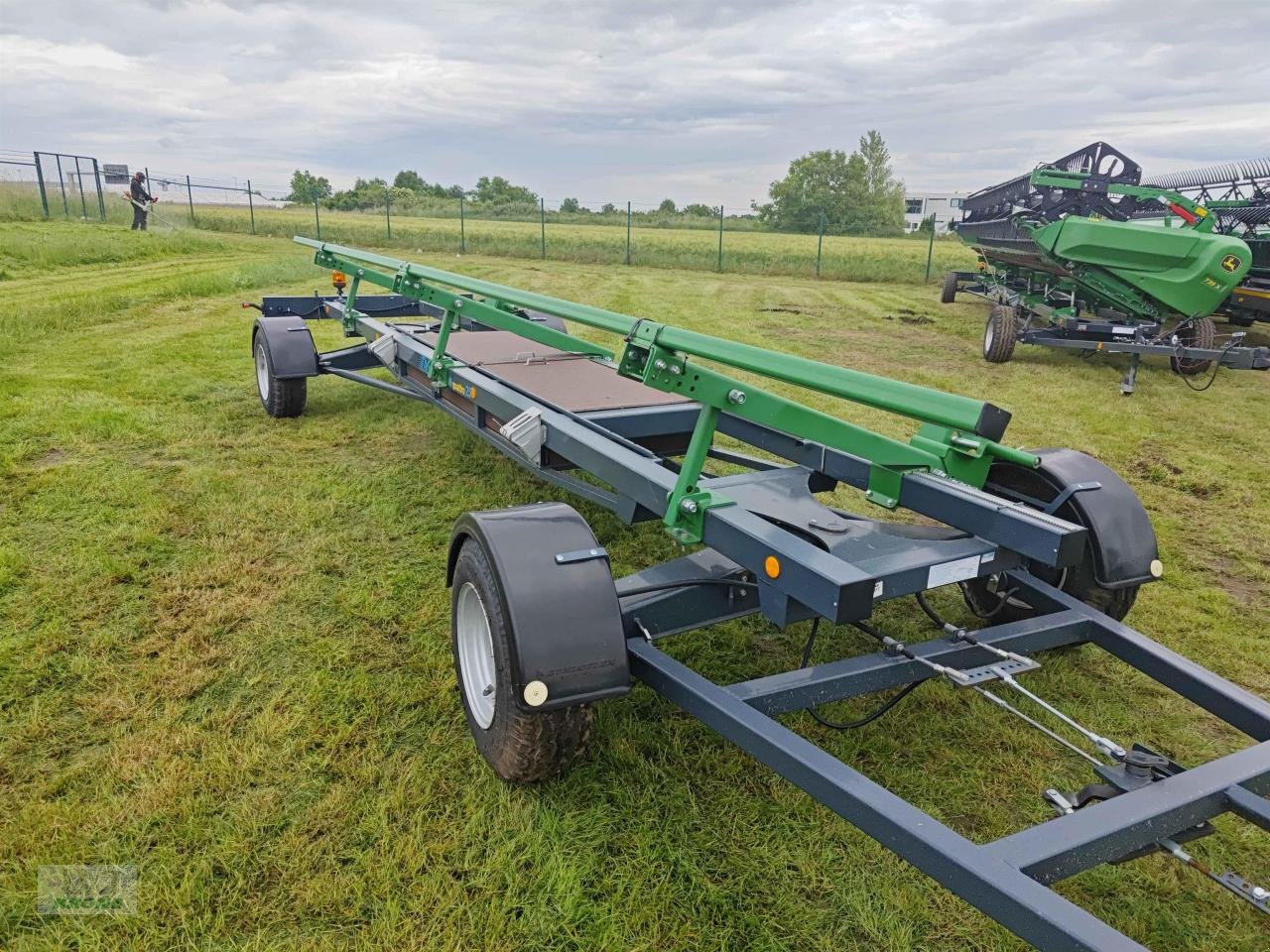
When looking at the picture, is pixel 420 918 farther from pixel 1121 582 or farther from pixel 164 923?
pixel 1121 582

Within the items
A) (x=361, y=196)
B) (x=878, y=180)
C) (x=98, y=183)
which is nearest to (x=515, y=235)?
(x=98, y=183)

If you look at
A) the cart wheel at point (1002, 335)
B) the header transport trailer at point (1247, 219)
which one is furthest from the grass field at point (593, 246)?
the cart wheel at point (1002, 335)

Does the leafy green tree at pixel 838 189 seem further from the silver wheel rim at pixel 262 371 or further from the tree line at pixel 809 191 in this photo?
the silver wheel rim at pixel 262 371

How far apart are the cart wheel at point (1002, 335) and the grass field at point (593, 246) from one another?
40.8 ft

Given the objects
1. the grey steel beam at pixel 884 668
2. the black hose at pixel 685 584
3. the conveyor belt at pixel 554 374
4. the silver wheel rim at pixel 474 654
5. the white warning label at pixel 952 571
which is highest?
the conveyor belt at pixel 554 374

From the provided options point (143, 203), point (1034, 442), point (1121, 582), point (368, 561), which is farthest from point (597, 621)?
point (143, 203)

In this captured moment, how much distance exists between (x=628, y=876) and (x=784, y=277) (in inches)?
839

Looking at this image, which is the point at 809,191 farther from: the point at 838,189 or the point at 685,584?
the point at 685,584

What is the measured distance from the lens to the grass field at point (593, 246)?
76.2 feet

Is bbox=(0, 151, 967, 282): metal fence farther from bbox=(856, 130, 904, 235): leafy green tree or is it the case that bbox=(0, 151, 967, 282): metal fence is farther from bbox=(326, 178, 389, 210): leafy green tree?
bbox=(856, 130, 904, 235): leafy green tree

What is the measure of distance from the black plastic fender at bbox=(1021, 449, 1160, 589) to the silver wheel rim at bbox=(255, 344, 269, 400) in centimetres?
579

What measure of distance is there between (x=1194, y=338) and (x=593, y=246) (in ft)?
59.7

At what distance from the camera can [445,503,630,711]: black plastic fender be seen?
2273 mm

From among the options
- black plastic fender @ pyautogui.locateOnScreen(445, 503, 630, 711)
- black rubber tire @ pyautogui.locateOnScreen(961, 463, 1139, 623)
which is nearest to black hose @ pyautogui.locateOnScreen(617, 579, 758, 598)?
black plastic fender @ pyautogui.locateOnScreen(445, 503, 630, 711)
